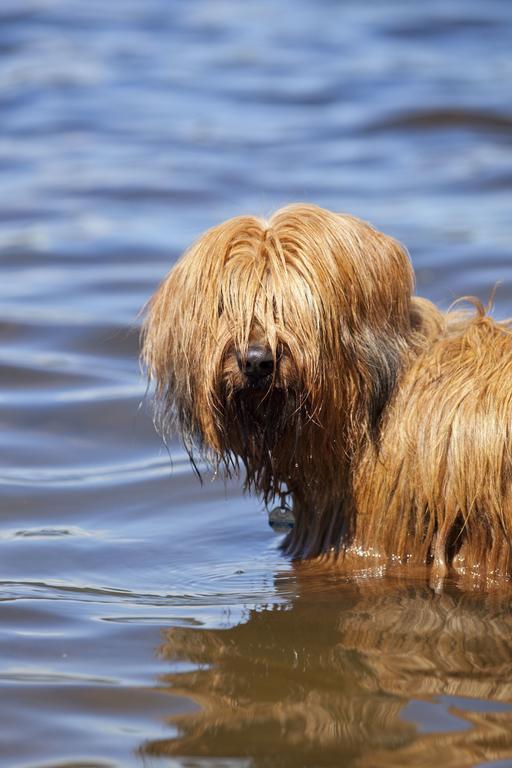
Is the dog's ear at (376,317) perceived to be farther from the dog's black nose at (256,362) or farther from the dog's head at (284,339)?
the dog's black nose at (256,362)

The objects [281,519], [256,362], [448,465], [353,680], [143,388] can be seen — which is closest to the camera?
[353,680]

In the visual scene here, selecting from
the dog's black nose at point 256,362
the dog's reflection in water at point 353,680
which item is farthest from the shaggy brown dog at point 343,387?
the dog's reflection in water at point 353,680

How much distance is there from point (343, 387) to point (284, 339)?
0.33m

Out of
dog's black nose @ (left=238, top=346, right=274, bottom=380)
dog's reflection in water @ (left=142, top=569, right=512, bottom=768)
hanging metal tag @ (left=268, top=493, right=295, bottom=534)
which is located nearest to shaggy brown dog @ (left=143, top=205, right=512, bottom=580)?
dog's black nose @ (left=238, top=346, right=274, bottom=380)

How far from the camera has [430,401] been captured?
4.95 m

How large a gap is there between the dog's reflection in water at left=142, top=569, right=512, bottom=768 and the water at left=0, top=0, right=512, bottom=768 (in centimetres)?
1

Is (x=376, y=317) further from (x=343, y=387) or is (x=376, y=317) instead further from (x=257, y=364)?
(x=257, y=364)

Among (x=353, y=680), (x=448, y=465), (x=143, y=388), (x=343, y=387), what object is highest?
(x=343, y=387)

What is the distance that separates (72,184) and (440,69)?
5.87 metres

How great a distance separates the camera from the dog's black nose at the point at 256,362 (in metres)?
4.60

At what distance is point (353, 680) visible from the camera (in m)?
4.25

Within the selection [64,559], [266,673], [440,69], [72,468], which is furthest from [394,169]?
[266,673]

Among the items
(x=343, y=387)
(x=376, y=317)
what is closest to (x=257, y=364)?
(x=343, y=387)

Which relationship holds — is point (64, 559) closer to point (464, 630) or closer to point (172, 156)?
point (464, 630)
